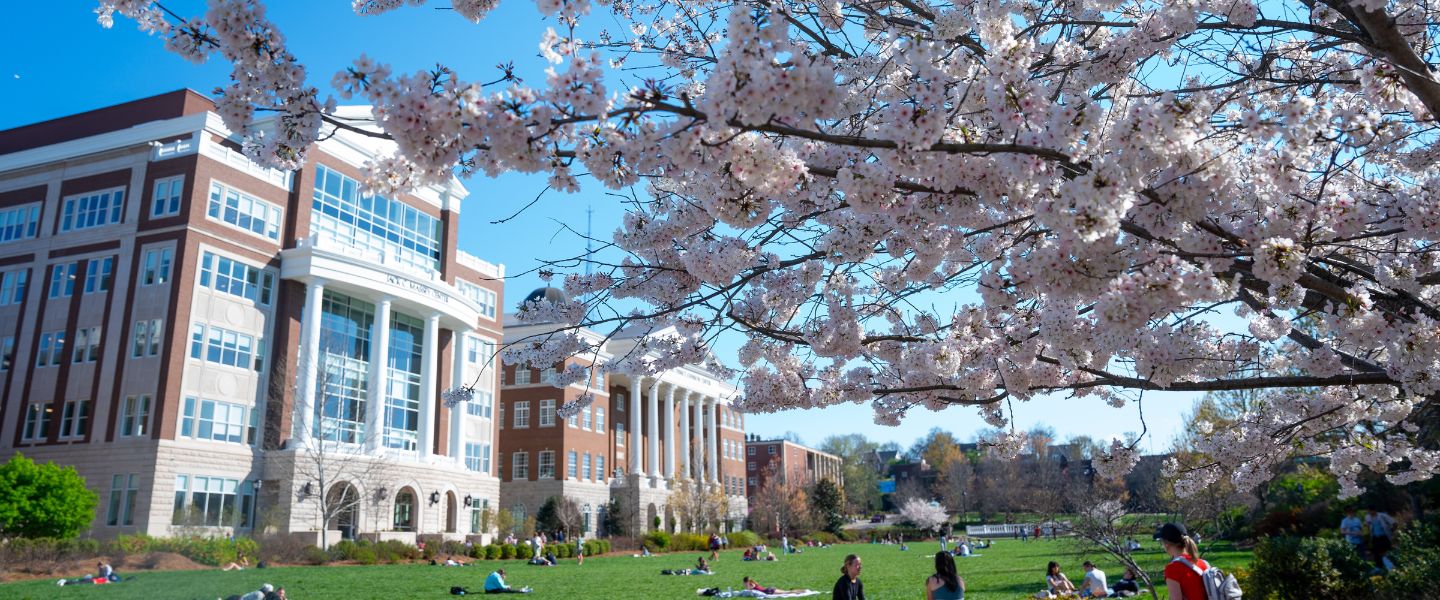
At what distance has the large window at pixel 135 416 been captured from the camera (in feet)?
107

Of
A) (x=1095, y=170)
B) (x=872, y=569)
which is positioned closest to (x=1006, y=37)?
(x=1095, y=170)

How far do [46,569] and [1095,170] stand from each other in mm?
28606

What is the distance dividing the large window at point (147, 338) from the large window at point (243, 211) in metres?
4.46

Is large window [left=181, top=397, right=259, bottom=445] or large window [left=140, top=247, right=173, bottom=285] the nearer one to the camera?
large window [left=181, top=397, right=259, bottom=445]

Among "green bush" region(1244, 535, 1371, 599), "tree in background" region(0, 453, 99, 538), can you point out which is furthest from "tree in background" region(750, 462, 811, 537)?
"green bush" region(1244, 535, 1371, 599)

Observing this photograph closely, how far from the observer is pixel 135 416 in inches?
1292

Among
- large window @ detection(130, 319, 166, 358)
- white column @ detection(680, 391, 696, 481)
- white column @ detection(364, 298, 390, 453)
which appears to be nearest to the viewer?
large window @ detection(130, 319, 166, 358)

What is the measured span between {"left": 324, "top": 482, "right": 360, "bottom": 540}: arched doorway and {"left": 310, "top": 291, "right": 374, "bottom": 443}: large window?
2079mm

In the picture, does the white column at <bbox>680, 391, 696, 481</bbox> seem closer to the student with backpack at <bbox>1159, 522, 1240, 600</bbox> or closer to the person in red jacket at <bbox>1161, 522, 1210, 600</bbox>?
the person in red jacket at <bbox>1161, 522, 1210, 600</bbox>

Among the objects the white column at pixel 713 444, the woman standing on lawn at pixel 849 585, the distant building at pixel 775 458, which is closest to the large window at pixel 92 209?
the woman standing on lawn at pixel 849 585

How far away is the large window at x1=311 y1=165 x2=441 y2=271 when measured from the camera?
130 feet

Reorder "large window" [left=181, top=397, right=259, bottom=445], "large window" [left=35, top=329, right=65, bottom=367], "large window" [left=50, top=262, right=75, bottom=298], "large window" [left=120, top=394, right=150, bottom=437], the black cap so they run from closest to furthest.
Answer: the black cap → "large window" [left=120, top=394, right=150, bottom=437] → "large window" [left=181, top=397, right=259, bottom=445] → "large window" [left=35, top=329, right=65, bottom=367] → "large window" [left=50, top=262, right=75, bottom=298]

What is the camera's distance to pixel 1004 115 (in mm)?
4156

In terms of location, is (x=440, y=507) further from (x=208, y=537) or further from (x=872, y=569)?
(x=872, y=569)
